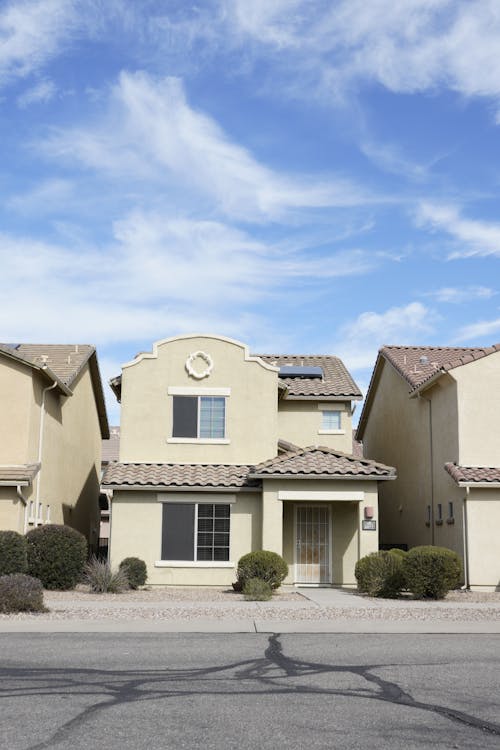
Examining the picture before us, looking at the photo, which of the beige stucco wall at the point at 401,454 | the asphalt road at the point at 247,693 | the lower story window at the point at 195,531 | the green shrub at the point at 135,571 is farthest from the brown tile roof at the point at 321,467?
the asphalt road at the point at 247,693

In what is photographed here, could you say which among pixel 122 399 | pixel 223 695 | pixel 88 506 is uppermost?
pixel 122 399

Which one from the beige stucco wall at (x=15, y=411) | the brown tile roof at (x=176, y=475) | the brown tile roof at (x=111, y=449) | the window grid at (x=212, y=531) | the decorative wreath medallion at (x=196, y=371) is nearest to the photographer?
the beige stucco wall at (x=15, y=411)

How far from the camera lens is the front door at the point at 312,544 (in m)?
25.2

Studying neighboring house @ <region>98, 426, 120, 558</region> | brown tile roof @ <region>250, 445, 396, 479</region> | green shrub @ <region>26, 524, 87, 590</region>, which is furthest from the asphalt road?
neighboring house @ <region>98, 426, 120, 558</region>

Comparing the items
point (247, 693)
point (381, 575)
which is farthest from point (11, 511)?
point (247, 693)

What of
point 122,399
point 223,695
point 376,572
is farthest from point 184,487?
point 223,695

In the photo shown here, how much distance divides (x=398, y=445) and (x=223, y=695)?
79.4 feet

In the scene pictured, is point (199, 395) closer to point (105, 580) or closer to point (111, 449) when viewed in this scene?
point (105, 580)

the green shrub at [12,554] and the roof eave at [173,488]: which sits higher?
the roof eave at [173,488]

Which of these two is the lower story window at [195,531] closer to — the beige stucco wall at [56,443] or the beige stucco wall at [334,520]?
the beige stucco wall at [334,520]

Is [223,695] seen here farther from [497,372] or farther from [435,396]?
[435,396]

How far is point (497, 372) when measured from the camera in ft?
80.9

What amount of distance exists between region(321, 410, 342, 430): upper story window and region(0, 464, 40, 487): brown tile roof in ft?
31.1

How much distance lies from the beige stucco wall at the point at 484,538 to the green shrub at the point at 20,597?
461 inches
